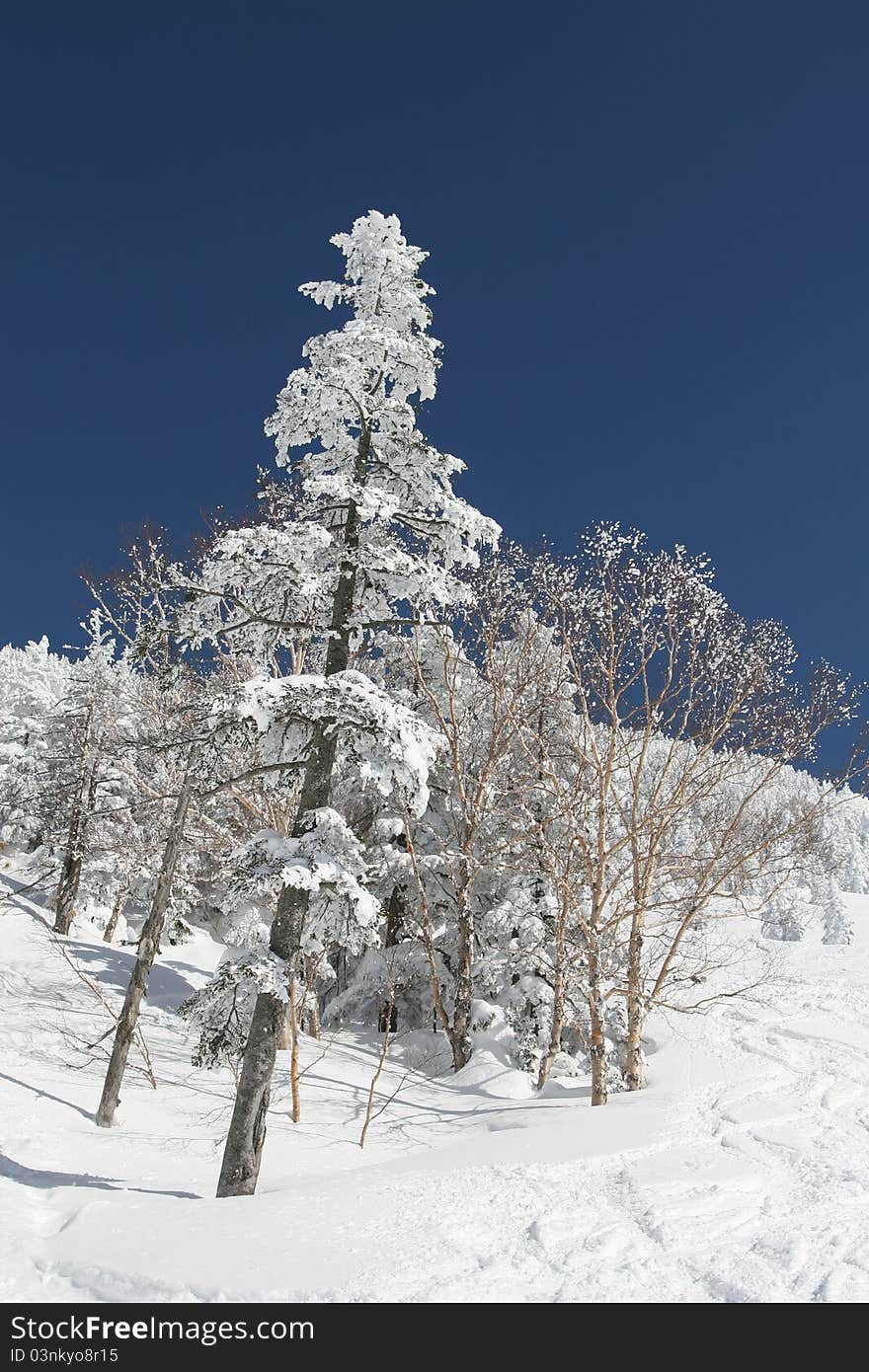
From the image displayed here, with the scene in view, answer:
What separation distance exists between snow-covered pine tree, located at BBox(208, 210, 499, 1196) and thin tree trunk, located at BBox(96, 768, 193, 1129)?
20.6 ft

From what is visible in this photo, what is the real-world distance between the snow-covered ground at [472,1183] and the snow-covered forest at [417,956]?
0.06m

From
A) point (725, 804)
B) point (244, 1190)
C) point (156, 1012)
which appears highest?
point (725, 804)

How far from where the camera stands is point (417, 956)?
75.3 ft

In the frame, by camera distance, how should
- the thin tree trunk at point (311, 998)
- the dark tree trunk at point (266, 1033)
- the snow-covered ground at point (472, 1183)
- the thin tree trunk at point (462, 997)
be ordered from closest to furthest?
the snow-covered ground at point (472, 1183) → the dark tree trunk at point (266, 1033) → the thin tree trunk at point (311, 998) → the thin tree trunk at point (462, 997)

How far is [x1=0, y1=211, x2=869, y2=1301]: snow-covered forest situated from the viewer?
704 cm

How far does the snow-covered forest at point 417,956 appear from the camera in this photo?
7035mm

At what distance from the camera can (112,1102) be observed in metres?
14.8

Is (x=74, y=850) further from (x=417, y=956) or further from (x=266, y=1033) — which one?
(x=266, y=1033)

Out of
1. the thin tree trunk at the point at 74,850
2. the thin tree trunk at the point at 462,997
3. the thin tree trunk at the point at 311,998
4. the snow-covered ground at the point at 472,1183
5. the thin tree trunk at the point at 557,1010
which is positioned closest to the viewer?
the snow-covered ground at the point at 472,1183

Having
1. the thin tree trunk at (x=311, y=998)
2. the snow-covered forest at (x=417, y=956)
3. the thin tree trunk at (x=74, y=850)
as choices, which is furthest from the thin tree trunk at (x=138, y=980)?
the thin tree trunk at (x=74, y=850)

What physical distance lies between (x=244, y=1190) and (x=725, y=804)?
12772 mm

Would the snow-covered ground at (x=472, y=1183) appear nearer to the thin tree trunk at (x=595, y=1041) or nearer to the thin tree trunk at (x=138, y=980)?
the thin tree trunk at (x=138, y=980)

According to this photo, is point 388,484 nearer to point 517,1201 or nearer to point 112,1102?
point 517,1201

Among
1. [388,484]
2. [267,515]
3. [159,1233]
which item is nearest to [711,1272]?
[159,1233]
